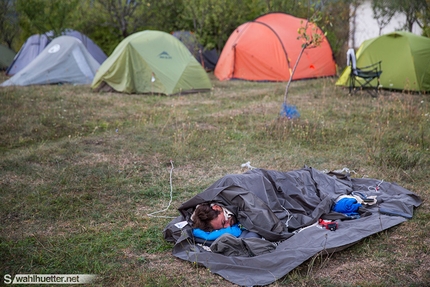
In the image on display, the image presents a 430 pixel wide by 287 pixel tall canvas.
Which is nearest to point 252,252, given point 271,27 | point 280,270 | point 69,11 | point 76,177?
point 280,270

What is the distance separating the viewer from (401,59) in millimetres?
11117

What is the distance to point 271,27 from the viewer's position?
1394 centimetres

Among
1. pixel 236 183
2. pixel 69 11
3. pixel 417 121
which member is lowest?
pixel 417 121

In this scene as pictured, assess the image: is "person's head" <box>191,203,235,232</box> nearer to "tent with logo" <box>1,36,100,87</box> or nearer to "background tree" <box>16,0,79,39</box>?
"tent with logo" <box>1,36,100,87</box>

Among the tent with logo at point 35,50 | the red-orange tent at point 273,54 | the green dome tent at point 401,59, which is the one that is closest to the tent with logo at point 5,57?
the tent with logo at point 35,50

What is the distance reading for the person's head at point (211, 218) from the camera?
12.5 feet

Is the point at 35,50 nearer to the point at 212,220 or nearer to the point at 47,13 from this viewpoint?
→ the point at 47,13

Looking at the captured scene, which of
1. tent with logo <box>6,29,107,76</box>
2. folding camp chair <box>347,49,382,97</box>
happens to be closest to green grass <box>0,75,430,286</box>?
folding camp chair <box>347,49,382,97</box>

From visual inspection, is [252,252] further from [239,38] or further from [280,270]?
[239,38]

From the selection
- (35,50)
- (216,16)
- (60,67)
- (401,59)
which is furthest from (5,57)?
(401,59)

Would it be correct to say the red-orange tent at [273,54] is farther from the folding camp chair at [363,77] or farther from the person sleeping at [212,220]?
the person sleeping at [212,220]

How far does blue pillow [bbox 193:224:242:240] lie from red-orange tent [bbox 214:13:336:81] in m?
10.2

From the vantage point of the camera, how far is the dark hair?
3.81 m

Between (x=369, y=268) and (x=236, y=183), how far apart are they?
1.24 meters
